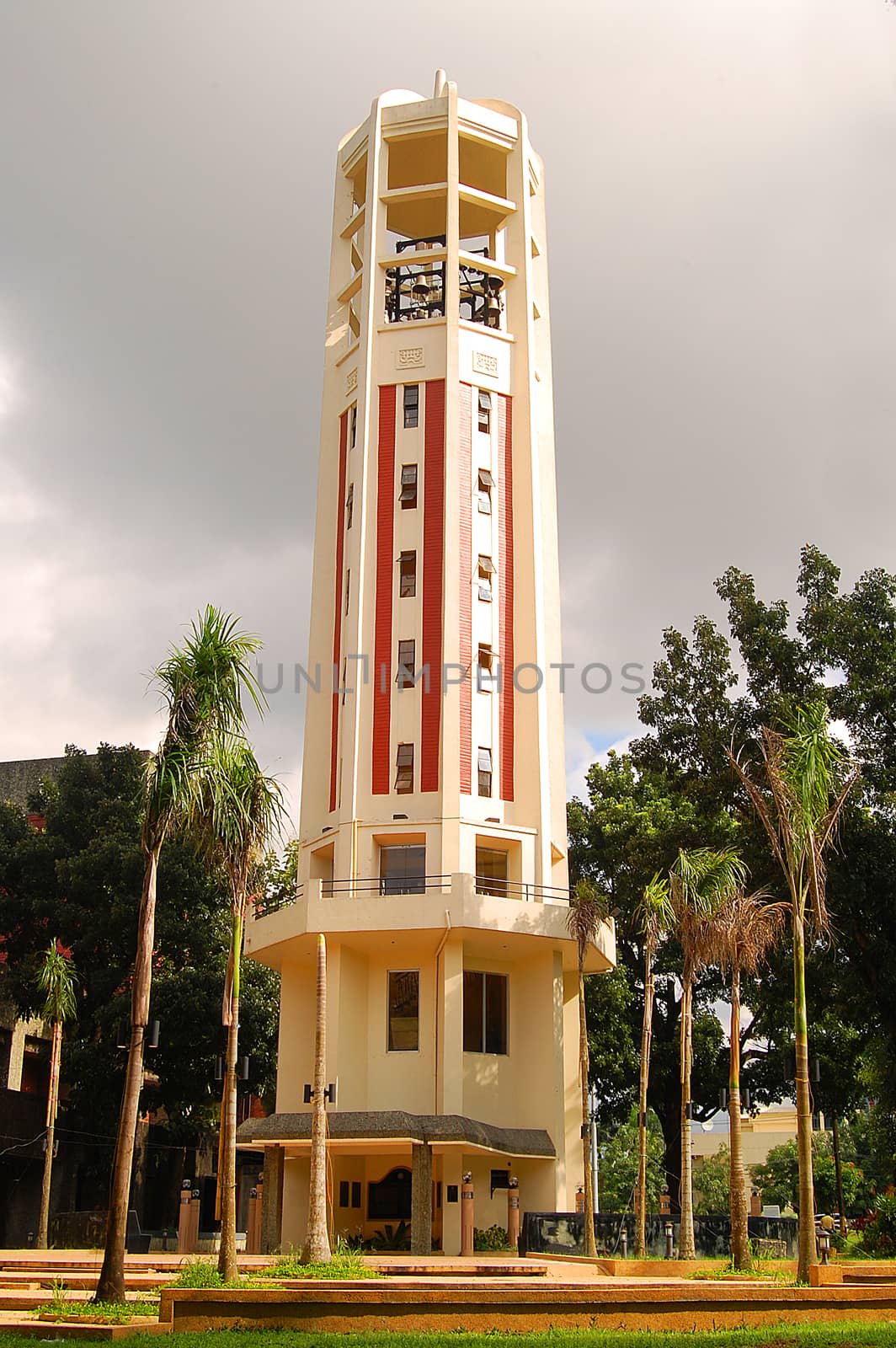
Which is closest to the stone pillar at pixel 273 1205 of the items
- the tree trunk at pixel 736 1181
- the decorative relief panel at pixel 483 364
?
the tree trunk at pixel 736 1181

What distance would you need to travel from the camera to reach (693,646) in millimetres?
43906

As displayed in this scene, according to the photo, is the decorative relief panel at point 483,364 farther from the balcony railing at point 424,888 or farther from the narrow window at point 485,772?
the balcony railing at point 424,888

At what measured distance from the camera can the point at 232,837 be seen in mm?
21281

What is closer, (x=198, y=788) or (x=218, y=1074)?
(x=198, y=788)

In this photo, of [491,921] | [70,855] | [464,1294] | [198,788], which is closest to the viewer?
[464,1294]

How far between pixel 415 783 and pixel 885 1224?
54.5ft

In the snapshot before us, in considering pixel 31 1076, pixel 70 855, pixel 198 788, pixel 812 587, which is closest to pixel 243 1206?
pixel 31 1076

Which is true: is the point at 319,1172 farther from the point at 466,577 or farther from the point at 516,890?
the point at 466,577

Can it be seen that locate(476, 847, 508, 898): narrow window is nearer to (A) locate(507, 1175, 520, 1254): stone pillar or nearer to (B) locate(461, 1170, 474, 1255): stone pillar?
(A) locate(507, 1175, 520, 1254): stone pillar

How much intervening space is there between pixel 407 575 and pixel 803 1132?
22867 mm

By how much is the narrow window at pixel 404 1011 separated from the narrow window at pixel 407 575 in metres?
11.5

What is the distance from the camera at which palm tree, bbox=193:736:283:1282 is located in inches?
800

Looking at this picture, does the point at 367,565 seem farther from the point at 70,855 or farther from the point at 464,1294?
the point at 464,1294

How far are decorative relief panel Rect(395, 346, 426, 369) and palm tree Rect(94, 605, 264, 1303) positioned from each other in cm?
2330
